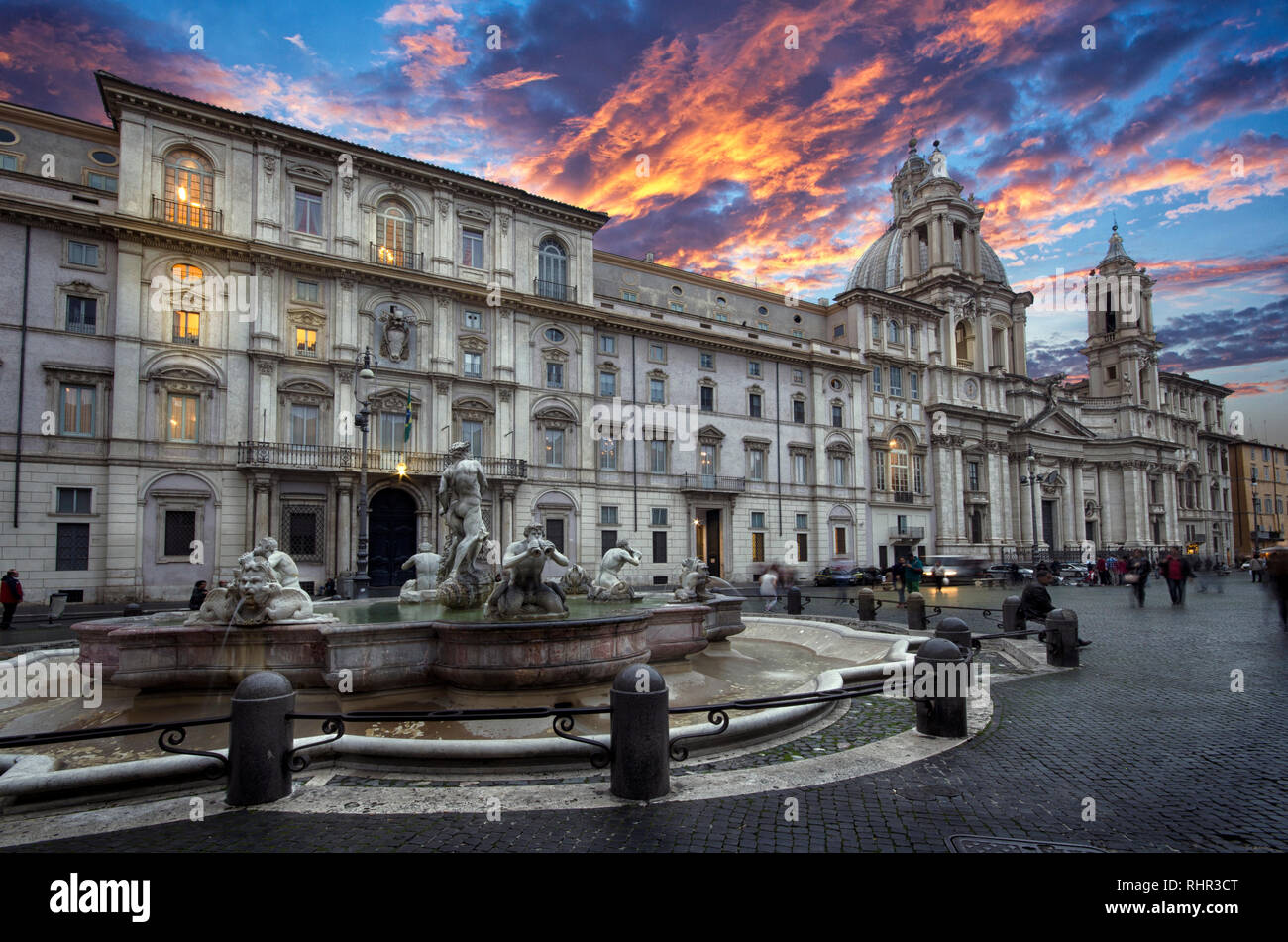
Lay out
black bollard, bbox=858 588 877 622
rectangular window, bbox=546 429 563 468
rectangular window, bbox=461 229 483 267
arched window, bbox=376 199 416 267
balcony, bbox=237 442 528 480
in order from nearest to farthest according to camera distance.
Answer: black bollard, bbox=858 588 877 622 → balcony, bbox=237 442 528 480 → arched window, bbox=376 199 416 267 → rectangular window, bbox=461 229 483 267 → rectangular window, bbox=546 429 563 468

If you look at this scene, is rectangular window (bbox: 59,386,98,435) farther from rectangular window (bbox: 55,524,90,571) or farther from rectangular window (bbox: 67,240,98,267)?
rectangular window (bbox: 67,240,98,267)

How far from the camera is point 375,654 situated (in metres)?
8.10

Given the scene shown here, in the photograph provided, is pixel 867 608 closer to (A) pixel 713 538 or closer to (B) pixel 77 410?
(A) pixel 713 538

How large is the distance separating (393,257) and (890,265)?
1710 inches

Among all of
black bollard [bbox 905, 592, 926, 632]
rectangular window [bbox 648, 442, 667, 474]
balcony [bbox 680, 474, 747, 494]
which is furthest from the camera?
balcony [bbox 680, 474, 747, 494]

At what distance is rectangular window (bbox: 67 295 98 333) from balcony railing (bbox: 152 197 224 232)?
3.96 metres

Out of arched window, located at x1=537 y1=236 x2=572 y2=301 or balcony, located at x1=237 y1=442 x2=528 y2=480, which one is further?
arched window, located at x1=537 y1=236 x2=572 y2=301

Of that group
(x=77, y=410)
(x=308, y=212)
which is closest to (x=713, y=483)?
(x=308, y=212)

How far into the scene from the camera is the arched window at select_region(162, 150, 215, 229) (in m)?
26.5

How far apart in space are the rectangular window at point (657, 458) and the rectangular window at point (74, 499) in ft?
77.3

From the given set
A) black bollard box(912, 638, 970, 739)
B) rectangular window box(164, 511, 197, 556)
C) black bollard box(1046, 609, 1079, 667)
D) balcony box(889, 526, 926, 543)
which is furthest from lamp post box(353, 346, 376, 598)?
balcony box(889, 526, 926, 543)

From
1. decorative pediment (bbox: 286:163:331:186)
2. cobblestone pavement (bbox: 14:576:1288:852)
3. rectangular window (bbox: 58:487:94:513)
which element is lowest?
cobblestone pavement (bbox: 14:576:1288:852)

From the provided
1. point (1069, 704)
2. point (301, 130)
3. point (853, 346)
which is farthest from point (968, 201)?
point (1069, 704)
